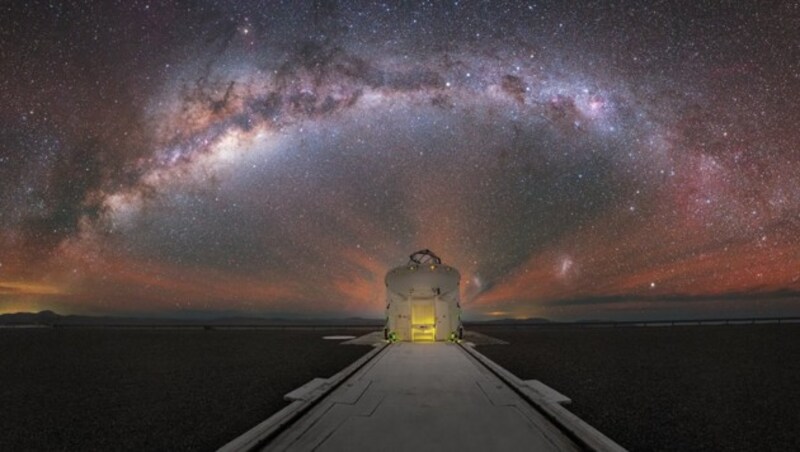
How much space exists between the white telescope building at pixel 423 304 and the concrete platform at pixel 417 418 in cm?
1449

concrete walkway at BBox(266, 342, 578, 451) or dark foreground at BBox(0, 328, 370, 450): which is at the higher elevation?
concrete walkway at BBox(266, 342, 578, 451)

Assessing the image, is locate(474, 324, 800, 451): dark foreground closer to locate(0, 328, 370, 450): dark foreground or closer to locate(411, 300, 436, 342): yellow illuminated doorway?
locate(411, 300, 436, 342): yellow illuminated doorway

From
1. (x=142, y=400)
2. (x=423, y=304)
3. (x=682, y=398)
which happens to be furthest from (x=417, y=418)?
(x=423, y=304)

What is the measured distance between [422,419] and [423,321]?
66.7 ft

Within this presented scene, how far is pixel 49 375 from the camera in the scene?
1706 cm

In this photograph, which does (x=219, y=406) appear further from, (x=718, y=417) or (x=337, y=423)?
(x=718, y=417)

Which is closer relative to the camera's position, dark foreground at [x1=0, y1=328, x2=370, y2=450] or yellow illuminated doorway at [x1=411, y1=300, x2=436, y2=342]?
dark foreground at [x1=0, y1=328, x2=370, y2=450]

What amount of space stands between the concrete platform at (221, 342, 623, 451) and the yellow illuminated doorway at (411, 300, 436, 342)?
14.4 metres

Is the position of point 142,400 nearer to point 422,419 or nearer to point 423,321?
point 422,419

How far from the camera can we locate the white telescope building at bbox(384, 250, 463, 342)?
27.3m

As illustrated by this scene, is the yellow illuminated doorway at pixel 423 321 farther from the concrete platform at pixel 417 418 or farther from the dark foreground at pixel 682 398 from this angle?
the concrete platform at pixel 417 418

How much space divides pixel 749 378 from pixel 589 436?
44.4 ft

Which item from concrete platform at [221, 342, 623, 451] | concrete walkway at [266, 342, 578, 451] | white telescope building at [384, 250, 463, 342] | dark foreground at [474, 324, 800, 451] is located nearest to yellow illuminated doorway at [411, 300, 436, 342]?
white telescope building at [384, 250, 463, 342]

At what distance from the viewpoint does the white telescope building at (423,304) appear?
2734 centimetres
